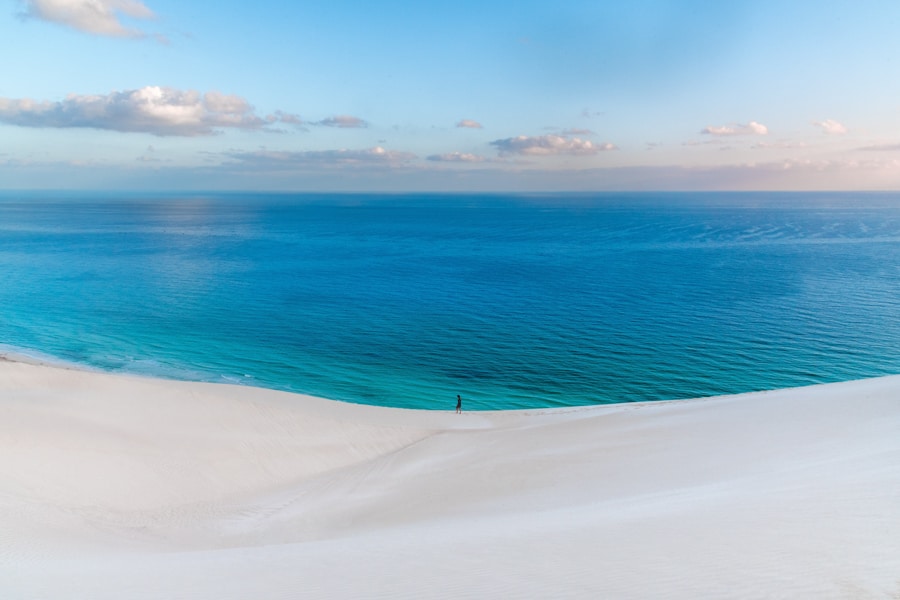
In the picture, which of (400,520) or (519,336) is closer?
(400,520)

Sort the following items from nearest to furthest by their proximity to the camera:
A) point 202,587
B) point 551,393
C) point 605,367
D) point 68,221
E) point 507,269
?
point 202,587
point 551,393
point 605,367
point 507,269
point 68,221

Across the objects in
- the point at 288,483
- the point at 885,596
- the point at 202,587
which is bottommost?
the point at 288,483

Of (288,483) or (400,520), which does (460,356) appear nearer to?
(288,483)

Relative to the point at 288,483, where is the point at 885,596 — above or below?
above

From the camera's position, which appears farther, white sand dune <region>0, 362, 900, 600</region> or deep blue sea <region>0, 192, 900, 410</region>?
deep blue sea <region>0, 192, 900, 410</region>

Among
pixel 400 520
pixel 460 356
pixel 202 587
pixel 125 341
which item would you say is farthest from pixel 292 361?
pixel 202 587
